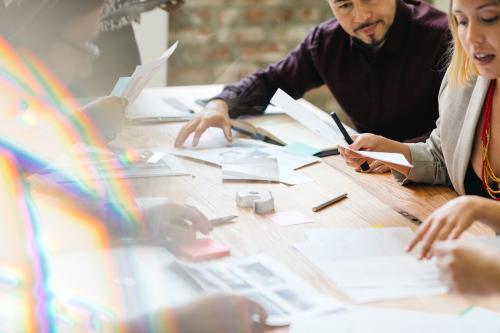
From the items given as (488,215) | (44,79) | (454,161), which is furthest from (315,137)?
(488,215)

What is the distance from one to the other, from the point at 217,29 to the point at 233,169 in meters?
1.92

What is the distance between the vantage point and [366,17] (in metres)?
2.14

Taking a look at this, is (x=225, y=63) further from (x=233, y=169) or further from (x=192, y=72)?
(x=233, y=169)

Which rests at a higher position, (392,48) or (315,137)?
(392,48)

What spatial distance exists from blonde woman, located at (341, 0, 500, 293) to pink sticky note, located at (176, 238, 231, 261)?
16.7 inches

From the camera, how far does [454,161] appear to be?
1.73 metres

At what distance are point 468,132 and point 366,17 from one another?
23.9 inches

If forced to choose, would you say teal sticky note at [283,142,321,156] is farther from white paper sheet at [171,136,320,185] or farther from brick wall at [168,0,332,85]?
brick wall at [168,0,332,85]

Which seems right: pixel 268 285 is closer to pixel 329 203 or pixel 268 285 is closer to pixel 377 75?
pixel 329 203

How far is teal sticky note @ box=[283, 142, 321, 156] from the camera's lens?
200 cm

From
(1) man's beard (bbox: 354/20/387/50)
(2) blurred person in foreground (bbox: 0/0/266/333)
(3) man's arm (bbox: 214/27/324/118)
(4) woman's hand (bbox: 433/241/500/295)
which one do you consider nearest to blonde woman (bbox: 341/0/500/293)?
(4) woman's hand (bbox: 433/241/500/295)

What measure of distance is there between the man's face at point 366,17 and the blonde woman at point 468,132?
1.39 feet

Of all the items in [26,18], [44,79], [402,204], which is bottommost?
[402,204]

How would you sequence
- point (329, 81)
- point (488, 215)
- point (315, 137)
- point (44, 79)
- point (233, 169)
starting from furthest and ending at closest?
1. point (329, 81)
2. point (315, 137)
3. point (44, 79)
4. point (233, 169)
5. point (488, 215)
